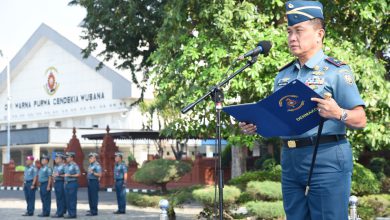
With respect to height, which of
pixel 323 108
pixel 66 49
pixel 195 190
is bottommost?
pixel 195 190

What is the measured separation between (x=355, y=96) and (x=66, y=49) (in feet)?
181

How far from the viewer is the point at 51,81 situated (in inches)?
2427

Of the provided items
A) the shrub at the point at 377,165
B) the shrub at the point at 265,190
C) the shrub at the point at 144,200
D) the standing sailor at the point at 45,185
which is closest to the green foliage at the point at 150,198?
the shrub at the point at 144,200

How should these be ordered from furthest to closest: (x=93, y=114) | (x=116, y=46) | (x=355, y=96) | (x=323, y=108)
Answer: (x=93, y=114) < (x=116, y=46) < (x=355, y=96) < (x=323, y=108)

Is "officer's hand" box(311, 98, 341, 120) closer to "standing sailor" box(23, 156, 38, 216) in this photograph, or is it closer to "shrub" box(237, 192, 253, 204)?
"shrub" box(237, 192, 253, 204)

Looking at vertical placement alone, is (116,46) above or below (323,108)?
above

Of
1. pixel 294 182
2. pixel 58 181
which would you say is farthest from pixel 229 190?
pixel 294 182

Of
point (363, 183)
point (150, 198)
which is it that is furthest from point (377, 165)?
point (150, 198)

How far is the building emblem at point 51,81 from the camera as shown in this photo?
6100cm

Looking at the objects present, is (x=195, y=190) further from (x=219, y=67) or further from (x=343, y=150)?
(x=343, y=150)

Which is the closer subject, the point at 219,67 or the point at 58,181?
the point at 219,67

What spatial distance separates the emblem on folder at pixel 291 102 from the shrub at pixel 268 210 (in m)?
7.81

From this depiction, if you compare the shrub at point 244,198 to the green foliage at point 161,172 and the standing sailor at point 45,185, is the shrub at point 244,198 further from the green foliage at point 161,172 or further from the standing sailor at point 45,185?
the green foliage at point 161,172

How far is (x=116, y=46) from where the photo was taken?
1977cm
